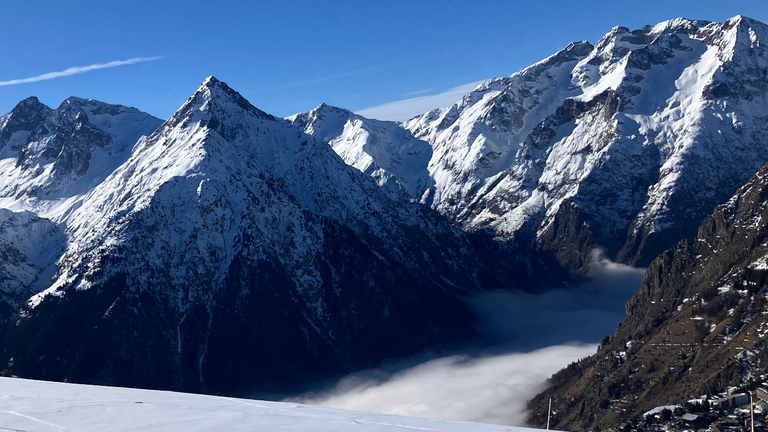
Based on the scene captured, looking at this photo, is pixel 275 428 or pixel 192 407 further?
pixel 192 407

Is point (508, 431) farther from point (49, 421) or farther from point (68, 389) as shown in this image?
point (68, 389)

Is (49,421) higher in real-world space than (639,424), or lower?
higher

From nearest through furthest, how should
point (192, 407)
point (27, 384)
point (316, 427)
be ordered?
point (316, 427)
point (192, 407)
point (27, 384)

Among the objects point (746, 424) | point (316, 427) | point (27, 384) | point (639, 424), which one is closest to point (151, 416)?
point (316, 427)

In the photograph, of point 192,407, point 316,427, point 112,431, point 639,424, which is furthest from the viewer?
point 639,424

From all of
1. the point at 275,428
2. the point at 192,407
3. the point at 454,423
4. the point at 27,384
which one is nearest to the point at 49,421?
the point at 192,407

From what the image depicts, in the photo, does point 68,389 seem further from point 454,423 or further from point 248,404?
point 454,423
